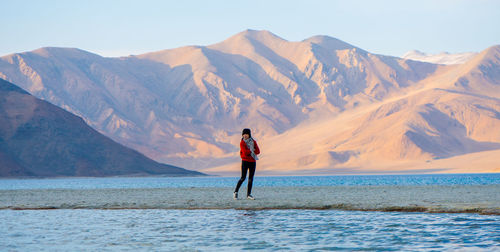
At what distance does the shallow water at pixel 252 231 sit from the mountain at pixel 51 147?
137865 millimetres

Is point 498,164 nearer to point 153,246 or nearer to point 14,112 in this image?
point 14,112

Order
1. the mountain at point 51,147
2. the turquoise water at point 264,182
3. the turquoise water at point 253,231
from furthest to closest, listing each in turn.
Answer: the mountain at point 51,147, the turquoise water at point 264,182, the turquoise water at point 253,231

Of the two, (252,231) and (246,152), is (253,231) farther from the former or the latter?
(246,152)

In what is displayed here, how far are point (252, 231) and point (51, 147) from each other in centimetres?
15899

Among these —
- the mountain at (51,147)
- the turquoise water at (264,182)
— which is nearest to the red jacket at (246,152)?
the turquoise water at (264,182)

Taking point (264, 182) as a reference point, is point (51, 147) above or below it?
above

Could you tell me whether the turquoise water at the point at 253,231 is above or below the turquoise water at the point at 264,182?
above

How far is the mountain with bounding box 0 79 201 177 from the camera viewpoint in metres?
158

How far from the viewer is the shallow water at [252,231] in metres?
12.6

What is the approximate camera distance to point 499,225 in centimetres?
1467

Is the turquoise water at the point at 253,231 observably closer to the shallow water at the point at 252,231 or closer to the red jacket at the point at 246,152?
the shallow water at the point at 252,231

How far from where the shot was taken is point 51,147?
16625 centimetres

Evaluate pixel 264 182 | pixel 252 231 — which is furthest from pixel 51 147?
pixel 252 231

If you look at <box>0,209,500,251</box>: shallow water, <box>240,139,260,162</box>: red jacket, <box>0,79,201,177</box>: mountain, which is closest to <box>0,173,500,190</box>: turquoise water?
<box>0,79,201,177</box>: mountain
